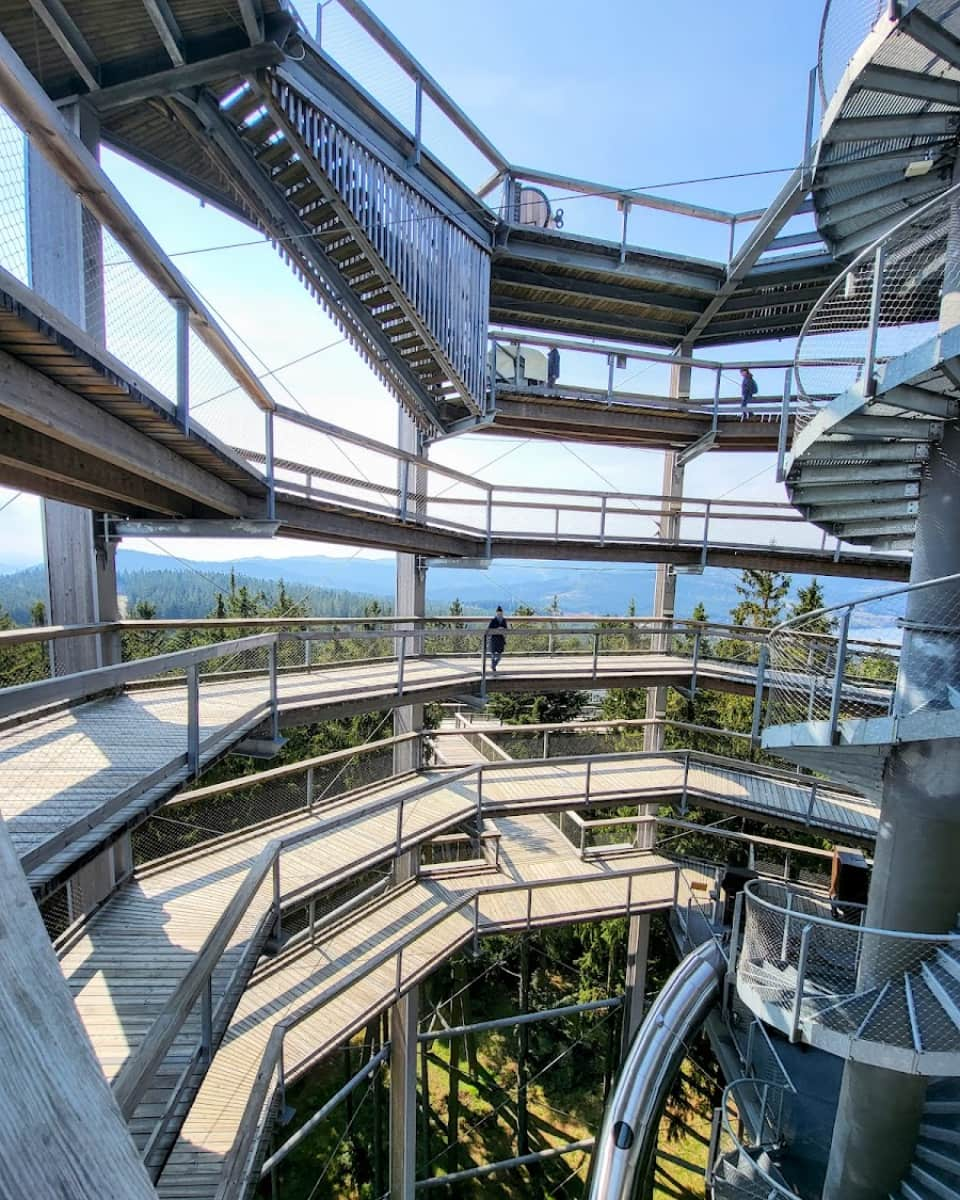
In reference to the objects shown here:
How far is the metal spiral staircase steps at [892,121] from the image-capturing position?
4.27 meters

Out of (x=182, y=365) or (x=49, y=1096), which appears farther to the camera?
(x=182, y=365)

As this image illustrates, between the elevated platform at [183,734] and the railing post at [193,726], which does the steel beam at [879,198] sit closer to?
the elevated platform at [183,734]

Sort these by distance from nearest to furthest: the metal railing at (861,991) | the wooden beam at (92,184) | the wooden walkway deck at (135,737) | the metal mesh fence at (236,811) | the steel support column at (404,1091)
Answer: the wooden beam at (92,184) → the wooden walkway deck at (135,737) → the metal railing at (861,991) → the metal mesh fence at (236,811) → the steel support column at (404,1091)

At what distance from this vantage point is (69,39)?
4801 millimetres

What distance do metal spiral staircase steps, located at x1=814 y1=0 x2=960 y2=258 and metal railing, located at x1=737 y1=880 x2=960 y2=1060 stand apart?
21.4 ft

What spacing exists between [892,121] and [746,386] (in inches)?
203

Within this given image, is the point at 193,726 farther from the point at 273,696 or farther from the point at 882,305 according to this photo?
the point at 882,305

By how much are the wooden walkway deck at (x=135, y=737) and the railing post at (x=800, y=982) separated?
4942 millimetres

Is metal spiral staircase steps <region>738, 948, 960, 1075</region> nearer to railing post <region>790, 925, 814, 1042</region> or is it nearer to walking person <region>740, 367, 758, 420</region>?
railing post <region>790, 925, 814, 1042</region>

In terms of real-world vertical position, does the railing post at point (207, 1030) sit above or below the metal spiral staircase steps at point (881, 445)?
below

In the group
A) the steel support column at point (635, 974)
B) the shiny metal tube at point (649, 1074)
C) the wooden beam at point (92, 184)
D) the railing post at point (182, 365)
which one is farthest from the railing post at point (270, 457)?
the steel support column at point (635, 974)

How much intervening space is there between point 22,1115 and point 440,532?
790cm

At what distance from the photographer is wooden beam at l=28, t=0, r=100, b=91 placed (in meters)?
4.53

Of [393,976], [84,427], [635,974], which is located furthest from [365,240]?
[635,974]
